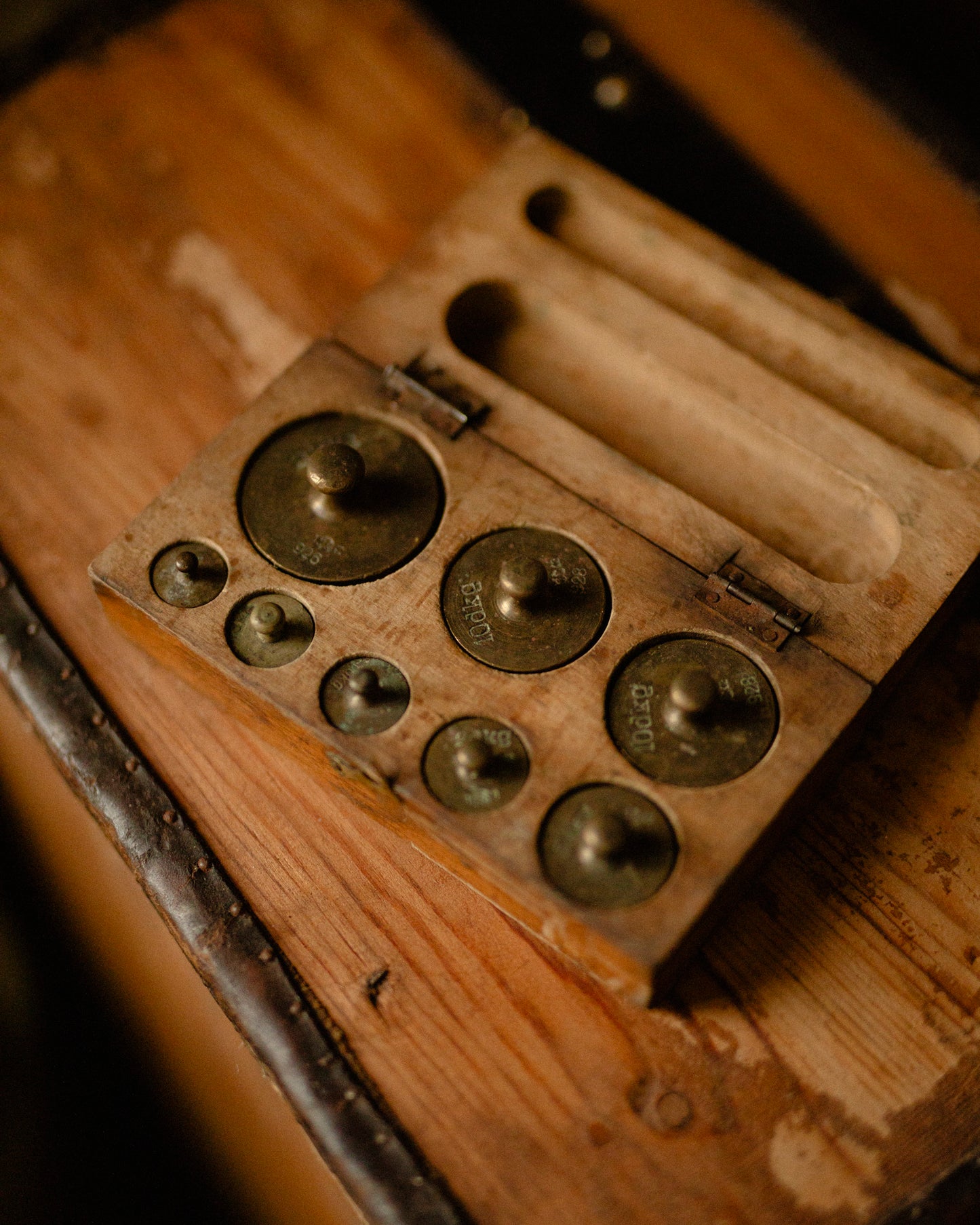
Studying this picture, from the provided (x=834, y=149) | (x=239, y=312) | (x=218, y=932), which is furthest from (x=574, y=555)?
(x=834, y=149)

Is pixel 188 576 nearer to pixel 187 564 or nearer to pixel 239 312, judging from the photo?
pixel 187 564

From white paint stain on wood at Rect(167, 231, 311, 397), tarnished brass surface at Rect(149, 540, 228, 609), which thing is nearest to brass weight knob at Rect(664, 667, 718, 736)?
tarnished brass surface at Rect(149, 540, 228, 609)

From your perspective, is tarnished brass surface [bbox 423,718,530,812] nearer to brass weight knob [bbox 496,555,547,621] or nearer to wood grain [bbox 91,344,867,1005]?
wood grain [bbox 91,344,867,1005]

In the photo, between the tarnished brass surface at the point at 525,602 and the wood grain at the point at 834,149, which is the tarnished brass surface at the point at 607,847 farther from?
the wood grain at the point at 834,149

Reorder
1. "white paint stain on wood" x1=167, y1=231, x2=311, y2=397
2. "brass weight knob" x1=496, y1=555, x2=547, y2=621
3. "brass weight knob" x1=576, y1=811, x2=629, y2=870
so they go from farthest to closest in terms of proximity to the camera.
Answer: "white paint stain on wood" x1=167, y1=231, x2=311, y2=397
"brass weight knob" x1=496, y1=555, x2=547, y2=621
"brass weight knob" x1=576, y1=811, x2=629, y2=870

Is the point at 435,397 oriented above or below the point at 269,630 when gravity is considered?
above
